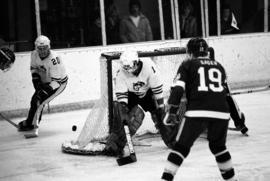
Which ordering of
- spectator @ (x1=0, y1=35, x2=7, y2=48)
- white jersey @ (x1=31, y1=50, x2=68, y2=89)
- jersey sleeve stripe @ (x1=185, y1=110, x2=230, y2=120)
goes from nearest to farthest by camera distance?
jersey sleeve stripe @ (x1=185, y1=110, x2=230, y2=120) < white jersey @ (x1=31, y1=50, x2=68, y2=89) < spectator @ (x1=0, y1=35, x2=7, y2=48)

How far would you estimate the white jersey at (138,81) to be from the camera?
5234 mm

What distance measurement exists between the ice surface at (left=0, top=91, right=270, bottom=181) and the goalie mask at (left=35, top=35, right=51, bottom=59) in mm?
930

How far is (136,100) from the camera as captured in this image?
5.41 m

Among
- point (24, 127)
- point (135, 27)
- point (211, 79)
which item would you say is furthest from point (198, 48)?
point (135, 27)

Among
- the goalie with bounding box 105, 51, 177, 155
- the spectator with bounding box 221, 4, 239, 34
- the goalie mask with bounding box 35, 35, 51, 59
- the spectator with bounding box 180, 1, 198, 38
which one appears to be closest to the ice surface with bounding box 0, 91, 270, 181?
the goalie with bounding box 105, 51, 177, 155

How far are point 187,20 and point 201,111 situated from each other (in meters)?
5.84

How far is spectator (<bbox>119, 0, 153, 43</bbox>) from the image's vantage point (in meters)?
8.71

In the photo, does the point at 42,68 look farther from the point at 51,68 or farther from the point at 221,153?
the point at 221,153

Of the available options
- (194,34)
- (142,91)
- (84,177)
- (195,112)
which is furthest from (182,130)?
(194,34)

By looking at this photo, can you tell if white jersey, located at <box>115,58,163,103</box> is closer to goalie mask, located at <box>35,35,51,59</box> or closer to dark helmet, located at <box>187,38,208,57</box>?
dark helmet, located at <box>187,38,208,57</box>

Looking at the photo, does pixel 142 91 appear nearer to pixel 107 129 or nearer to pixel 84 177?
pixel 107 129

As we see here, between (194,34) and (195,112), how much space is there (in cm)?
594

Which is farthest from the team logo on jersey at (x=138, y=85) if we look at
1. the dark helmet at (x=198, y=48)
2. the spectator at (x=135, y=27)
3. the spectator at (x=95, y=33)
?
the spectator at (x=135, y=27)

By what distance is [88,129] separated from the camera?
5.59m
